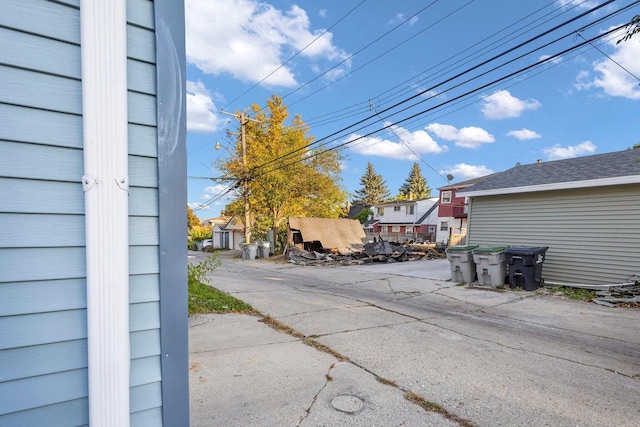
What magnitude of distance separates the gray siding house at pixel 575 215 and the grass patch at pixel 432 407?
7396mm

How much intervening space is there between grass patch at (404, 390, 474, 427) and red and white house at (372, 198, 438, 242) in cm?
2643

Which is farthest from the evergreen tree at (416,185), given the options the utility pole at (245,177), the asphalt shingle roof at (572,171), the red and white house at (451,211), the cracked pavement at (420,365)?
the cracked pavement at (420,365)

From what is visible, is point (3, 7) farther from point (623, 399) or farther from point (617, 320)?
point (617, 320)

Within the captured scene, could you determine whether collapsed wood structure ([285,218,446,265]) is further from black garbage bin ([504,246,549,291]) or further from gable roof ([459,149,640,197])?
black garbage bin ([504,246,549,291])

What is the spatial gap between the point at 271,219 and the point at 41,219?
18.7 m

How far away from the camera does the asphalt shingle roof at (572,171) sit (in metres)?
7.42

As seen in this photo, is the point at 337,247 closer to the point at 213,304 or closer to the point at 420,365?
the point at 213,304

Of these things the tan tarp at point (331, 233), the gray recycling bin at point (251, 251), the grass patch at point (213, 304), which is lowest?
the grass patch at point (213, 304)

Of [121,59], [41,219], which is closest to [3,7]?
[121,59]

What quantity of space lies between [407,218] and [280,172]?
1849 centimetres

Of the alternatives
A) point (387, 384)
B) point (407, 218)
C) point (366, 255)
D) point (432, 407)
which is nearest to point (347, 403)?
point (387, 384)

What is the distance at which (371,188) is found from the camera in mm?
57750

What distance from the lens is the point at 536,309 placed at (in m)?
5.80

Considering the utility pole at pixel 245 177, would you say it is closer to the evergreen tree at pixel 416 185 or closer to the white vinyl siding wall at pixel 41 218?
the white vinyl siding wall at pixel 41 218
